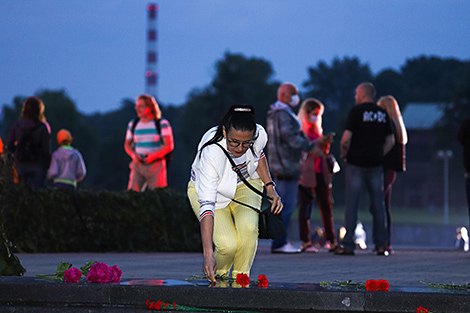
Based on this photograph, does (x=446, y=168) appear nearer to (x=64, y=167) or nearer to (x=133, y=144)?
(x=64, y=167)

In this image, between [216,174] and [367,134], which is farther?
[367,134]

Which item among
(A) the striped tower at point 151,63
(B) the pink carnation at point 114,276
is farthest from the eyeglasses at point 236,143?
(A) the striped tower at point 151,63

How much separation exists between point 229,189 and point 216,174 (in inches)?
8.6

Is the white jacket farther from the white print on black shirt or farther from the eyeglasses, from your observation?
the white print on black shirt

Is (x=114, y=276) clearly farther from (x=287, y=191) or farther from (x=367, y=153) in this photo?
(x=367, y=153)

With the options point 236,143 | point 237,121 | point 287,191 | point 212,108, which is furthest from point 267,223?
point 212,108

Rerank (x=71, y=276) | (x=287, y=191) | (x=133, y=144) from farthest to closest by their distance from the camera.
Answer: (x=133, y=144)
(x=287, y=191)
(x=71, y=276)

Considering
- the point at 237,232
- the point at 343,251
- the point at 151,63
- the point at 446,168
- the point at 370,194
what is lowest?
the point at 446,168

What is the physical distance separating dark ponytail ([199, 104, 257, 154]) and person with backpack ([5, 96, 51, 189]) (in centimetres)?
692

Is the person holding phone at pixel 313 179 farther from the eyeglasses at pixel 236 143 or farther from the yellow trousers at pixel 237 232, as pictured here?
the eyeglasses at pixel 236 143

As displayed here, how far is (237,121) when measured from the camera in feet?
18.4

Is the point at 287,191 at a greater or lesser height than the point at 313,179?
lesser

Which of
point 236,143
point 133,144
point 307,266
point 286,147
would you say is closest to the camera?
point 236,143

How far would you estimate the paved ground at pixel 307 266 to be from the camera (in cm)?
786
